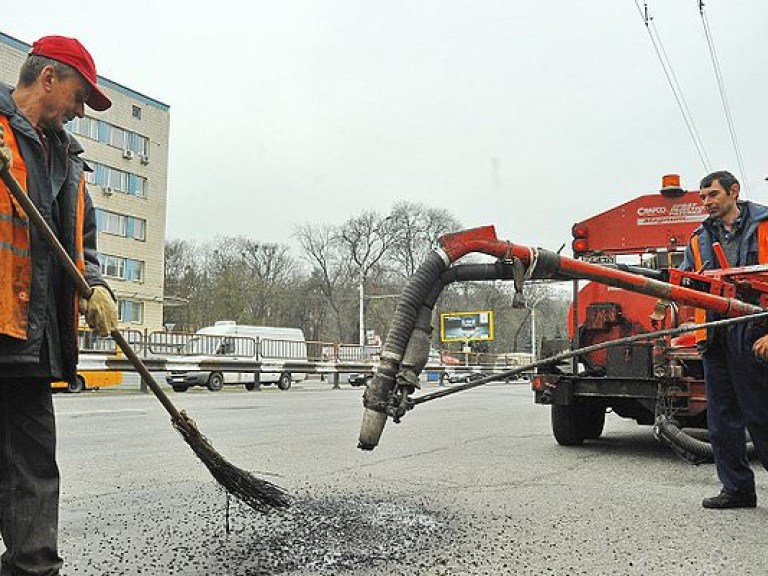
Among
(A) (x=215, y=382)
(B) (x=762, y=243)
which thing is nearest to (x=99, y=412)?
(B) (x=762, y=243)

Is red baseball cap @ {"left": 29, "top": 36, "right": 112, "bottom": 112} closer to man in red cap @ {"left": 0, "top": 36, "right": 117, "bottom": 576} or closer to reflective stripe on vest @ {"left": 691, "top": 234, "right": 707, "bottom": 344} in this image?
man in red cap @ {"left": 0, "top": 36, "right": 117, "bottom": 576}

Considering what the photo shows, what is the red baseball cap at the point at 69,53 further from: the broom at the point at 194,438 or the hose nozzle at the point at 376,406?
the hose nozzle at the point at 376,406

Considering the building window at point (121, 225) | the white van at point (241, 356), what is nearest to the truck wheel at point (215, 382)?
the white van at point (241, 356)

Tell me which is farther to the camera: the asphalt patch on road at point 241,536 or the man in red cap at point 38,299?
the asphalt patch on road at point 241,536

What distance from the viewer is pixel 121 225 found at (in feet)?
156

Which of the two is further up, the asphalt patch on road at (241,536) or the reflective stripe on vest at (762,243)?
the reflective stripe on vest at (762,243)

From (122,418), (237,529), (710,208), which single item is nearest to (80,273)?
(237,529)

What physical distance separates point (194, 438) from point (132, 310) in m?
47.0

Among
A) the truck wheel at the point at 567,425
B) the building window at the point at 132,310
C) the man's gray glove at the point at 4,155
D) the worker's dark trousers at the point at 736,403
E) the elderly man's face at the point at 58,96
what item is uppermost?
the building window at the point at 132,310

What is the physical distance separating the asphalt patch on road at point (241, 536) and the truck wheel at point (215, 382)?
58.7 feet

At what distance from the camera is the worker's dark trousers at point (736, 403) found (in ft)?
15.2

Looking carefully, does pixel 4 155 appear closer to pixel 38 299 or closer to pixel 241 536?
pixel 38 299

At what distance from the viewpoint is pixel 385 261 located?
201ft

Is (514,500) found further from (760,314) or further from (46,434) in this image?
(46,434)
